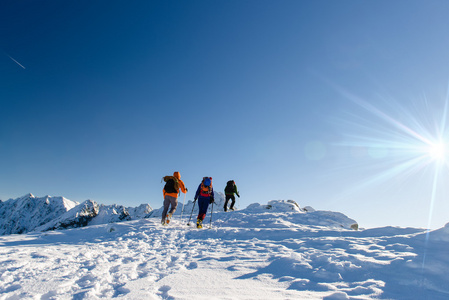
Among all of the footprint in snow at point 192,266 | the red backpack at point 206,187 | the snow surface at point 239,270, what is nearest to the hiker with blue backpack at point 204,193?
the red backpack at point 206,187

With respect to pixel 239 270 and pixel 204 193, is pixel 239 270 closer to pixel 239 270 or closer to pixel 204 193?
pixel 239 270

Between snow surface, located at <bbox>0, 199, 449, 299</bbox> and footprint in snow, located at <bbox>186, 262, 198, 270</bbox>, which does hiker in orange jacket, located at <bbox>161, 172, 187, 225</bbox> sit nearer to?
snow surface, located at <bbox>0, 199, 449, 299</bbox>

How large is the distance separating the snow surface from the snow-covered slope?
0.02 metres

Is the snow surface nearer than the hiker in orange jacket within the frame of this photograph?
Yes

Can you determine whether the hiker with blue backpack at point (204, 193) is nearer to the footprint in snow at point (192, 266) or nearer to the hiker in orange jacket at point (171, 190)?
the hiker in orange jacket at point (171, 190)

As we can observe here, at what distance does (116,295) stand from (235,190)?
14.7 m

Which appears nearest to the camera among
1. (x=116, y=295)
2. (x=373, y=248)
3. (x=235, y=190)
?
(x=116, y=295)

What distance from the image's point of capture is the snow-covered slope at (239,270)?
3.46 meters

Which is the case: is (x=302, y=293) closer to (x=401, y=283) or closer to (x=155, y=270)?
(x=401, y=283)

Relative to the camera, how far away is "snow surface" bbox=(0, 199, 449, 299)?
136 inches

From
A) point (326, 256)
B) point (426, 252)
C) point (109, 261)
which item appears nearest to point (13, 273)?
point (109, 261)

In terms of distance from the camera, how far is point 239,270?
4.64m

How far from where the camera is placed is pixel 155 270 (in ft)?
Result: 15.1

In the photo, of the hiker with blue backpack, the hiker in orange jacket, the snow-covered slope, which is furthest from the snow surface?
the hiker in orange jacket
